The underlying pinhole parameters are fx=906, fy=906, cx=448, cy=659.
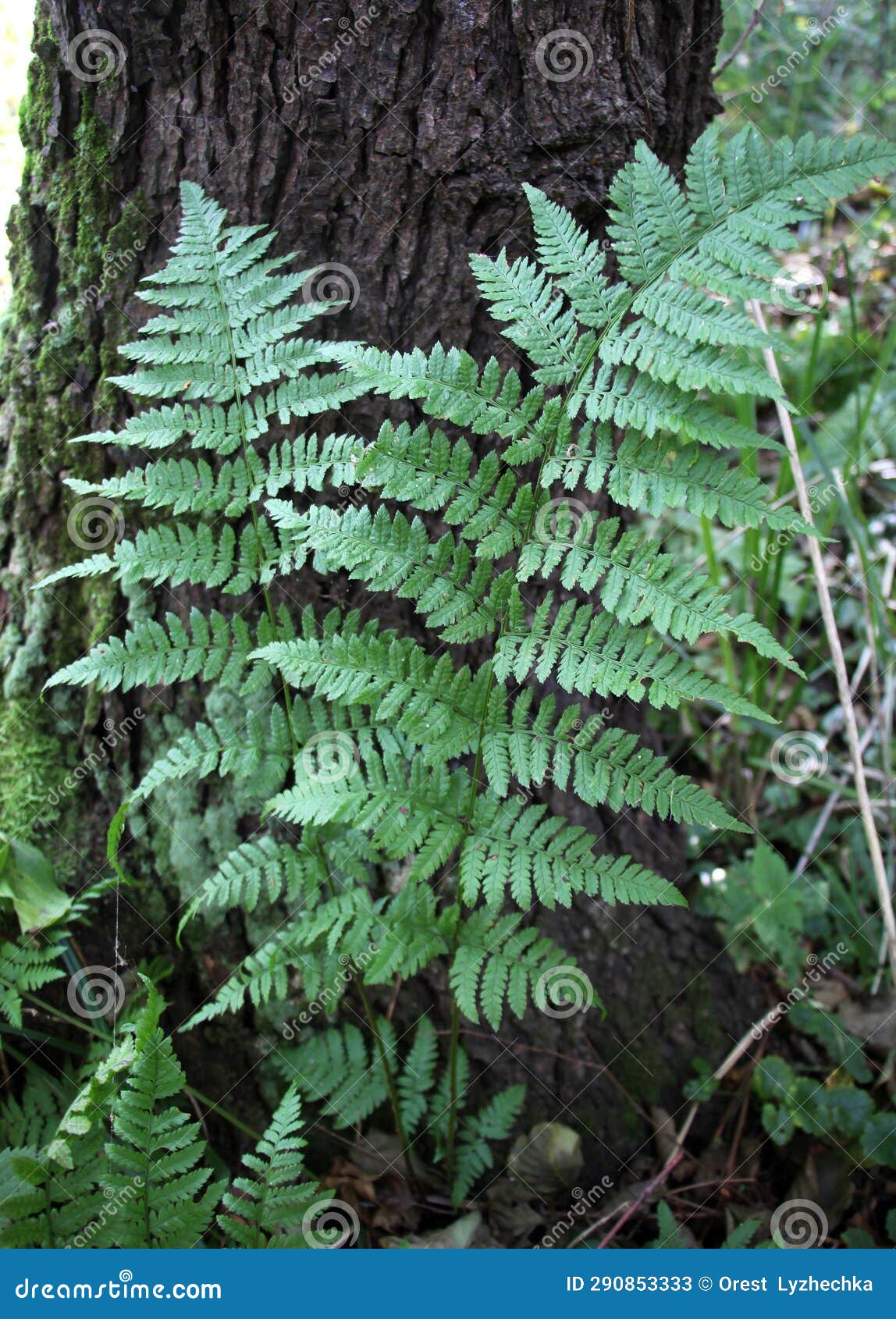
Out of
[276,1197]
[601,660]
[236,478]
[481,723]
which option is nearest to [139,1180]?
[276,1197]

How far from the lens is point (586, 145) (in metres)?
1.74

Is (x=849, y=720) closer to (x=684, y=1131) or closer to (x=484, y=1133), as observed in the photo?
(x=684, y=1131)

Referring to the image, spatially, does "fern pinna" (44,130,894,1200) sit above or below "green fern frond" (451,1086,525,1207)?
above

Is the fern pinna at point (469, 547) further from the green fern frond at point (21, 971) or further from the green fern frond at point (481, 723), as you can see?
the green fern frond at point (21, 971)

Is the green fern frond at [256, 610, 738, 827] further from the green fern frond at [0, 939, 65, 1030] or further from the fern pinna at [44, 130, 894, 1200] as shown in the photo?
the green fern frond at [0, 939, 65, 1030]

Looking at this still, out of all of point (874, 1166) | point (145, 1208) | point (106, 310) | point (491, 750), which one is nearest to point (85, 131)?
point (106, 310)

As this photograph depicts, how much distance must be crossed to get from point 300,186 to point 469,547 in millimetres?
814

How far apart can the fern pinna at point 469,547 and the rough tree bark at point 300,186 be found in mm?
153

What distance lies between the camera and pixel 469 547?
1.71 metres

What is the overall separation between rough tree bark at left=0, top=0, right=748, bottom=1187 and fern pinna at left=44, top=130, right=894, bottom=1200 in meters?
0.15

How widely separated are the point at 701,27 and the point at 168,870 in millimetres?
2127

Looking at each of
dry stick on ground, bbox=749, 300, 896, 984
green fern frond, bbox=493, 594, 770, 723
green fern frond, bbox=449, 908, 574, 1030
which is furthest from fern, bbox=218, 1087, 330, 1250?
dry stick on ground, bbox=749, 300, 896, 984

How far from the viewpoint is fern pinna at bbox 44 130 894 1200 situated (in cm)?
150

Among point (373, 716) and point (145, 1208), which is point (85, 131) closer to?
point (373, 716)
